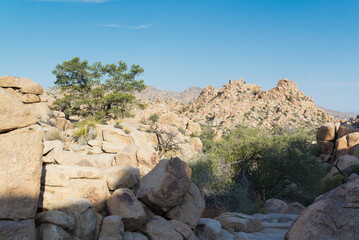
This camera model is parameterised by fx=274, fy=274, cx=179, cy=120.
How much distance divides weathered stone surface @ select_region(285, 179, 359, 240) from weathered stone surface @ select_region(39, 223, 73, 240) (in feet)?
14.0

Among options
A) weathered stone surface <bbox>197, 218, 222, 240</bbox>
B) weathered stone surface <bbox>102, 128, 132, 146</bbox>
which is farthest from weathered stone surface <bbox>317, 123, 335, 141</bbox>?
weathered stone surface <bbox>197, 218, 222, 240</bbox>

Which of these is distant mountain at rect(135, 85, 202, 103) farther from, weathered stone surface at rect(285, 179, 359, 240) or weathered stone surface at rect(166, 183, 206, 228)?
weathered stone surface at rect(285, 179, 359, 240)

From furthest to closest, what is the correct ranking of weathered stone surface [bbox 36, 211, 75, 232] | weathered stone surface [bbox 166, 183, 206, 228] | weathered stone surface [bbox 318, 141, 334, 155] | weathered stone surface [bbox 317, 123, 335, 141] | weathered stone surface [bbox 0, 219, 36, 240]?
weathered stone surface [bbox 317, 123, 335, 141]
weathered stone surface [bbox 318, 141, 334, 155]
weathered stone surface [bbox 166, 183, 206, 228]
weathered stone surface [bbox 36, 211, 75, 232]
weathered stone surface [bbox 0, 219, 36, 240]

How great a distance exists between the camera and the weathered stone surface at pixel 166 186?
6.73 meters

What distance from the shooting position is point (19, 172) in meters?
4.17

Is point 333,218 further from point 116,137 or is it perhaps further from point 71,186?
point 116,137

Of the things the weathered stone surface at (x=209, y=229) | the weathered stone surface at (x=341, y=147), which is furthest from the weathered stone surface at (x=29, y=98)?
the weathered stone surface at (x=341, y=147)

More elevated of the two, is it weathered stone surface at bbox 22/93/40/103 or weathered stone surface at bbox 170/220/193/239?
weathered stone surface at bbox 22/93/40/103

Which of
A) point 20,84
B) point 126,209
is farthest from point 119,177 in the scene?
point 20,84

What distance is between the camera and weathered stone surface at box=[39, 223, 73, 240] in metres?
4.33

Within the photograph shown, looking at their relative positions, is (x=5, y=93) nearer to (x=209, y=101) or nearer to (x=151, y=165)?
(x=151, y=165)

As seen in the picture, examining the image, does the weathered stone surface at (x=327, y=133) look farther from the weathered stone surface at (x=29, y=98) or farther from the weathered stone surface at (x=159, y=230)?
the weathered stone surface at (x=29, y=98)

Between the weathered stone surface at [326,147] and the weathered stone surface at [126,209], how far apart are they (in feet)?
81.4

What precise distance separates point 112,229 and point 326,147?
2592 centimetres
